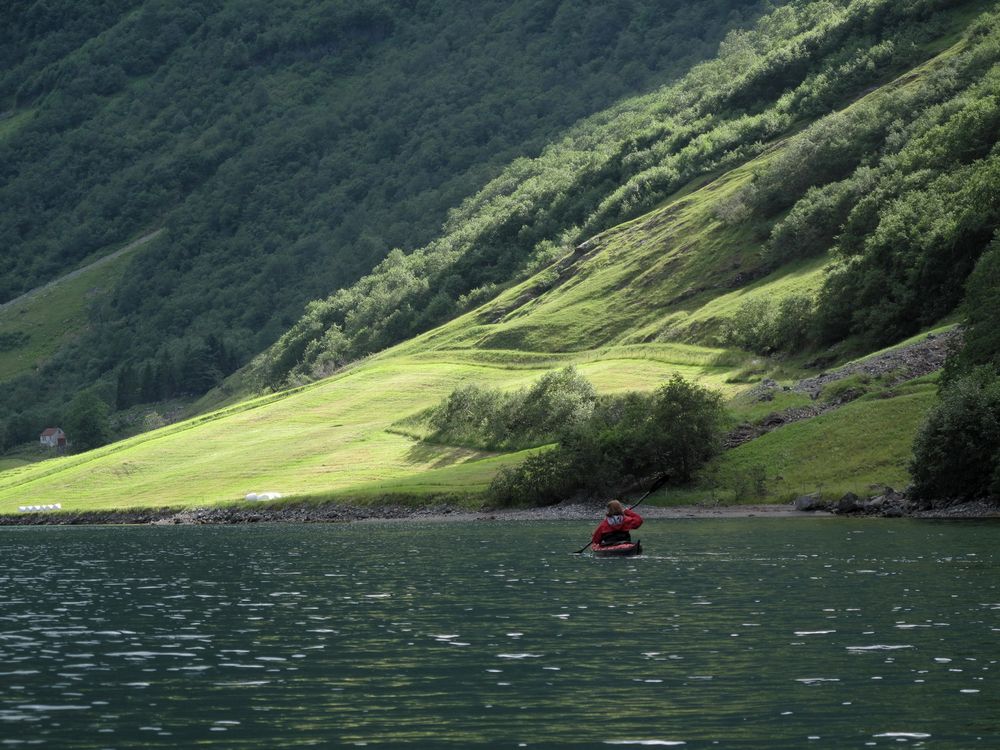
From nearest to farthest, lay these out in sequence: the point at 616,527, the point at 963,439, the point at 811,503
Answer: the point at 616,527, the point at 963,439, the point at 811,503

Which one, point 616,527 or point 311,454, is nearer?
point 616,527

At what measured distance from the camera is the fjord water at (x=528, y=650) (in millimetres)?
26969

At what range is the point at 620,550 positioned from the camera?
64750 mm

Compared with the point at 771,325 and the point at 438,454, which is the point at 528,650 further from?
the point at 771,325

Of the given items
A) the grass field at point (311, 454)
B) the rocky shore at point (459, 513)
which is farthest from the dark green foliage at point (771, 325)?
the rocky shore at point (459, 513)

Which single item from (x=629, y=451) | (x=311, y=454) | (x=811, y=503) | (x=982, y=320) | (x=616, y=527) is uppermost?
(x=982, y=320)

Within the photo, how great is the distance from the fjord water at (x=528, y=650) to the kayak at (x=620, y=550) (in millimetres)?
1176

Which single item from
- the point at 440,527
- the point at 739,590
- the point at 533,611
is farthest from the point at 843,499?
the point at 533,611

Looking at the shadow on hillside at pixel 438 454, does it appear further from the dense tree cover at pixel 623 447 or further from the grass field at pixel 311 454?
the dense tree cover at pixel 623 447

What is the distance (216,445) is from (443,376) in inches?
1343

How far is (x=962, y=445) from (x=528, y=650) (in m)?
51.8

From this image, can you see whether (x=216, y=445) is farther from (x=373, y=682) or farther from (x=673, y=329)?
(x=373, y=682)

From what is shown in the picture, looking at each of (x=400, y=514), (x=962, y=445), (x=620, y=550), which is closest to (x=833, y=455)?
(x=962, y=445)

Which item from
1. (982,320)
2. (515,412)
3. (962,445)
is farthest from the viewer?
(515,412)
